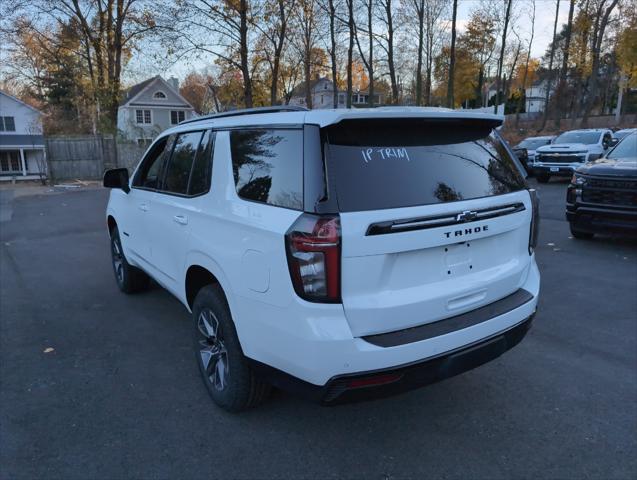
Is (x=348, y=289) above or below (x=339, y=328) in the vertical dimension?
above

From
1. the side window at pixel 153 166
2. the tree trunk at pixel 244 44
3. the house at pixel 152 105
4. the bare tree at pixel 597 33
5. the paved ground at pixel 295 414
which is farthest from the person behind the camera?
the house at pixel 152 105

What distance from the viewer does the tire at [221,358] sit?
2898 millimetres

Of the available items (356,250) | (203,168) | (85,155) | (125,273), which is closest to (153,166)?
(203,168)

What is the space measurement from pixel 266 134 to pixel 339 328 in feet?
4.01

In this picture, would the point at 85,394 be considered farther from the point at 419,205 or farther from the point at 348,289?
the point at 419,205

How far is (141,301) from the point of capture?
543 cm

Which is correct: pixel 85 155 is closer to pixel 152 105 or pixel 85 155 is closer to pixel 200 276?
pixel 200 276

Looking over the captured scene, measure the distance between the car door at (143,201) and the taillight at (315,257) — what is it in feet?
7.77

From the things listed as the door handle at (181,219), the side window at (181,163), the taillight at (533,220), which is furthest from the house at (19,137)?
the taillight at (533,220)

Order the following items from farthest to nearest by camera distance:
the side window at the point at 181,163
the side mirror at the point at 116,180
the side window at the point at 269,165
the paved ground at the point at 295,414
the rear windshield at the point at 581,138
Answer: the rear windshield at the point at 581,138
the side mirror at the point at 116,180
the side window at the point at 181,163
the paved ground at the point at 295,414
the side window at the point at 269,165

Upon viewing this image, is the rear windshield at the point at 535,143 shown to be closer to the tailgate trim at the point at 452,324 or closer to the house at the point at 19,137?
the tailgate trim at the point at 452,324

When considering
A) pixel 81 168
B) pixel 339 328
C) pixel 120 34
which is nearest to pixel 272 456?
pixel 339 328

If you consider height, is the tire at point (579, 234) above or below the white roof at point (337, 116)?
Answer: below

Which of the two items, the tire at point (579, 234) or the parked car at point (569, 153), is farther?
the parked car at point (569, 153)
